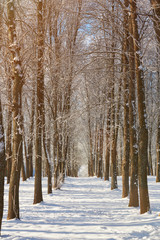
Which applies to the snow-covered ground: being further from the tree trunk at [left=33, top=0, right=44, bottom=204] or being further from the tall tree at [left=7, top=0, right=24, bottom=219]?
the tree trunk at [left=33, top=0, right=44, bottom=204]

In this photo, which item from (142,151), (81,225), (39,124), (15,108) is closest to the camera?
(81,225)

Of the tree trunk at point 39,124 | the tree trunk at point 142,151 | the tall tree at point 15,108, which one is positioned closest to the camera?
the tall tree at point 15,108

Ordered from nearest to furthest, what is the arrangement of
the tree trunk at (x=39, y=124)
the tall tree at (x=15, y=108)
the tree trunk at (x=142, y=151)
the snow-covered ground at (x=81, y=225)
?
1. the snow-covered ground at (x=81, y=225)
2. the tall tree at (x=15, y=108)
3. the tree trunk at (x=142, y=151)
4. the tree trunk at (x=39, y=124)

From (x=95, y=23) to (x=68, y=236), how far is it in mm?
7805

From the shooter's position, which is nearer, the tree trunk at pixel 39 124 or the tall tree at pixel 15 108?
the tall tree at pixel 15 108

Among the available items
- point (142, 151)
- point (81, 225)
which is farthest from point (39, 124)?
point (81, 225)

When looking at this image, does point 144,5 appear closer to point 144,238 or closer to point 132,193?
point 132,193

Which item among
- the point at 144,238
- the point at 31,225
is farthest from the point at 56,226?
the point at 144,238

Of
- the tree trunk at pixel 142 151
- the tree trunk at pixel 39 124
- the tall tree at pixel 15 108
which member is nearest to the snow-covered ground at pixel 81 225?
the tree trunk at pixel 142 151

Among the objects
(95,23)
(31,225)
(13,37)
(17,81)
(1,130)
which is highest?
(95,23)

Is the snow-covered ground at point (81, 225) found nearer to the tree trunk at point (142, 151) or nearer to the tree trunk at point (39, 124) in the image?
the tree trunk at point (142, 151)

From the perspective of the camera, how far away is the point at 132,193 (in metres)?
9.45

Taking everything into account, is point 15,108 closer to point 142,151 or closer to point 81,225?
point 81,225

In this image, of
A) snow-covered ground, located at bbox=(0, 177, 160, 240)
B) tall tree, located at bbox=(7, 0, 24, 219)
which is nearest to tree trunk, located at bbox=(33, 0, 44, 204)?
snow-covered ground, located at bbox=(0, 177, 160, 240)
